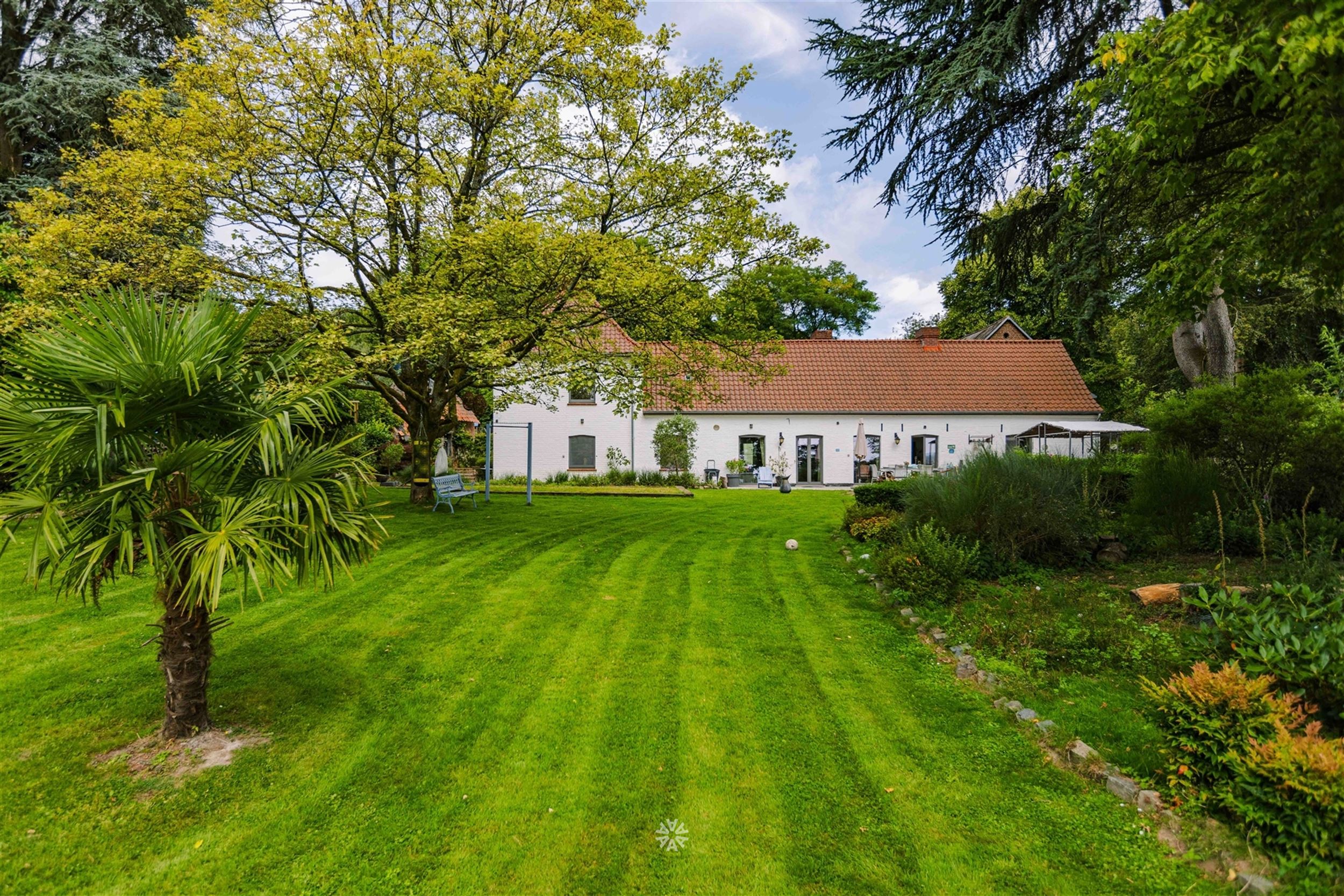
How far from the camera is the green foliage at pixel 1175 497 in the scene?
7922 mm

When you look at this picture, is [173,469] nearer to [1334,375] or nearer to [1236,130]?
[1236,130]

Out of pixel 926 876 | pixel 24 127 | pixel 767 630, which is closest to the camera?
pixel 926 876

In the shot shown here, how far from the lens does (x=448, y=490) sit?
13.1 m

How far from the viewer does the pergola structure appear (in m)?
20.4

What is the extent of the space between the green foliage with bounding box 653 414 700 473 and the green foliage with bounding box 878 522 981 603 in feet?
53.4

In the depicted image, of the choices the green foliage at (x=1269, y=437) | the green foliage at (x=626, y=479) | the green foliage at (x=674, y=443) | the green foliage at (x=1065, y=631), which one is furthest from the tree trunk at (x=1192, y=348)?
the green foliage at (x=674, y=443)

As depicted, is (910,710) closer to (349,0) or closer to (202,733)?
(202,733)

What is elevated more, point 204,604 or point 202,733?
point 204,604

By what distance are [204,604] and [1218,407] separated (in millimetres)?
11483

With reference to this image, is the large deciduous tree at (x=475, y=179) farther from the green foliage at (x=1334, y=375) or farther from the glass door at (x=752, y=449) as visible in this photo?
the glass door at (x=752, y=449)

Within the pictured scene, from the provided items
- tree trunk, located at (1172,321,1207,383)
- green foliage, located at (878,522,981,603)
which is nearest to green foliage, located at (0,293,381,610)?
green foliage, located at (878,522,981,603)

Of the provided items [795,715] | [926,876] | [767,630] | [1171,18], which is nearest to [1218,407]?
[1171,18]

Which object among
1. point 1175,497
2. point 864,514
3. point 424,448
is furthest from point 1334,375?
point 424,448

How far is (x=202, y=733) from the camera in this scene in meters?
3.77
